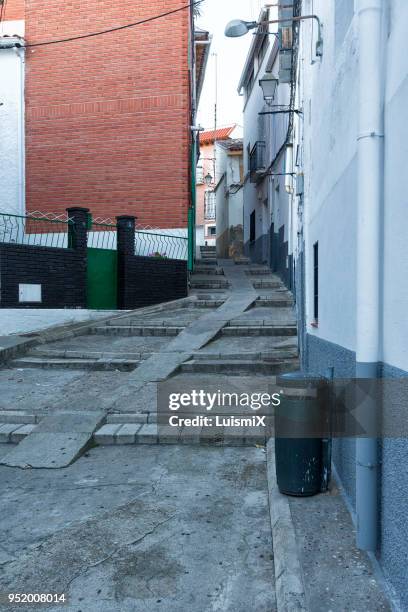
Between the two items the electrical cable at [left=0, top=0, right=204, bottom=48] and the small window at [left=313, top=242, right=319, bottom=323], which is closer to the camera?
the small window at [left=313, top=242, right=319, bottom=323]

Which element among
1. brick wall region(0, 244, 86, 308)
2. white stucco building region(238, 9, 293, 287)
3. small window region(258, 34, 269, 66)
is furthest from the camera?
small window region(258, 34, 269, 66)

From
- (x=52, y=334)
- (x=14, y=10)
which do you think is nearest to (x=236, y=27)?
(x=52, y=334)

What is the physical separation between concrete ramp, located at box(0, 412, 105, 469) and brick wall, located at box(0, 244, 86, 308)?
16.8ft

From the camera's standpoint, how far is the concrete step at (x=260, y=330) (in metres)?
10.7

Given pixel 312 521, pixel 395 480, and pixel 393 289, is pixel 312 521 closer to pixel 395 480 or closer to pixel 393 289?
pixel 395 480

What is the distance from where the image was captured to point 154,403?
709 centimetres

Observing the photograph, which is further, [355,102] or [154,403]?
[154,403]

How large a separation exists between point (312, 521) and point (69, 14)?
14.9m

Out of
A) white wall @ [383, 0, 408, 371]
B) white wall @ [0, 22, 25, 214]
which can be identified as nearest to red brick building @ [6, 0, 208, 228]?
white wall @ [0, 22, 25, 214]

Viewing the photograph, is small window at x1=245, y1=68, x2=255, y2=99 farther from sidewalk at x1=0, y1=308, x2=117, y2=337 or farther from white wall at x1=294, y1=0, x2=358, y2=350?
white wall at x1=294, y1=0, x2=358, y2=350

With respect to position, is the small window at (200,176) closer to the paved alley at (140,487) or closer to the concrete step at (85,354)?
the paved alley at (140,487)

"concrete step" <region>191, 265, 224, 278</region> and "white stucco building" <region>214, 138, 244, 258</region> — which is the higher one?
"white stucco building" <region>214, 138, 244, 258</region>

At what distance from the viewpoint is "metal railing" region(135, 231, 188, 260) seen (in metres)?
14.6

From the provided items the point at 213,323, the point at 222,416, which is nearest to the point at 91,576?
the point at 222,416
